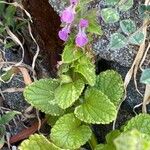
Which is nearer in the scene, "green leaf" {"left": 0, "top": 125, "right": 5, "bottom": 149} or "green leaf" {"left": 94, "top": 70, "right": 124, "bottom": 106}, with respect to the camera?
"green leaf" {"left": 94, "top": 70, "right": 124, "bottom": 106}

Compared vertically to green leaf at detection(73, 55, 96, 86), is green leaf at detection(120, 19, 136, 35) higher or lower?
higher

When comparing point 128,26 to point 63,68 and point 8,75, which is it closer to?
point 63,68

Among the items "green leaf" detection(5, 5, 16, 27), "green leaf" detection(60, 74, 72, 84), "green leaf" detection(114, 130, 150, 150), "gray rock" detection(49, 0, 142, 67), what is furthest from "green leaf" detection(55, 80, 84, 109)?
"green leaf" detection(114, 130, 150, 150)

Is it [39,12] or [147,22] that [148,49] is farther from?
[39,12]

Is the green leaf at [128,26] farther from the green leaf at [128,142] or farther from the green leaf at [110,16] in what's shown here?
the green leaf at [128,142]

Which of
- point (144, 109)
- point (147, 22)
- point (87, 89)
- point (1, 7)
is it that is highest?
point (1, 7)

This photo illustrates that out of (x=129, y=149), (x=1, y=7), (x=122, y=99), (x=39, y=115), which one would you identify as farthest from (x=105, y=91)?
(x=129, y=149)

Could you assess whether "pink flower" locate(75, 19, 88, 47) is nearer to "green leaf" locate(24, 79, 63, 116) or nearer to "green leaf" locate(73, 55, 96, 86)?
"green leaf" locate(73, 55, 96, 86)

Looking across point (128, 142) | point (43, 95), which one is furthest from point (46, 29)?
point (128, 142)
